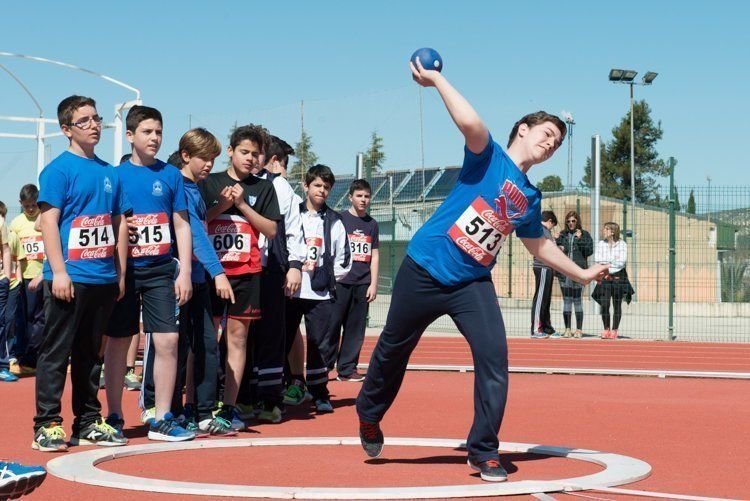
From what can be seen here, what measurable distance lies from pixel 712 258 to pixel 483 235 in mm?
17934

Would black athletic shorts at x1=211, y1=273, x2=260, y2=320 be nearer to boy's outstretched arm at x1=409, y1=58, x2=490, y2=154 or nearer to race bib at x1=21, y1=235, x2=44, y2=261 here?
boy's outstretched arm at x1=409, y1=58, x2=490, y2=154

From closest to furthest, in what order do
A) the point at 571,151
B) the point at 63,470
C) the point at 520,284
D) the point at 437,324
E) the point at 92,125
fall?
the point at 63,470 < the point at 92,125 < the point at 437,324 < the point at 520,284 < the point at 571,151

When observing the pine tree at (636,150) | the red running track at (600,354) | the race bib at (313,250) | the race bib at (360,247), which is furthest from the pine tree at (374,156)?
the pine tree at (636,150)

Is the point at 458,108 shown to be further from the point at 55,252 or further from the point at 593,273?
the point at 55,252

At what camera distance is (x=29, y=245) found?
1156 cm

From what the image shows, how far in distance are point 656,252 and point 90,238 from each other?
1590cm

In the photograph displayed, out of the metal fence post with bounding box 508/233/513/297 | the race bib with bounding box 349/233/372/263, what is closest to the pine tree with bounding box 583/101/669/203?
the metal fence post with bounding box 508/233/513/297

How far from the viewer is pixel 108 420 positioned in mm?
7191

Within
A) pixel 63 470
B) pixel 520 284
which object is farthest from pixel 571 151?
pixel 63 470

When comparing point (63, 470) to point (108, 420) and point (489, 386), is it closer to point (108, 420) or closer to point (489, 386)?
point (108, 420)

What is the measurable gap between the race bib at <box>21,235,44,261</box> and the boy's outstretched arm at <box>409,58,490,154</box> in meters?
6.86

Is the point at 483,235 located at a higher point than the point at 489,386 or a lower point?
higher

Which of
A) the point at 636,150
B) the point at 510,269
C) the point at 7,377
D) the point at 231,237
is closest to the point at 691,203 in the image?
the point at 510,269

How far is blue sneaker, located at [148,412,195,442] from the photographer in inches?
279
